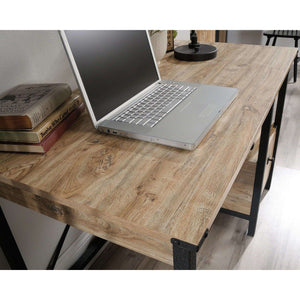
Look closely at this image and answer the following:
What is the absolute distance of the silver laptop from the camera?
0.75 meters

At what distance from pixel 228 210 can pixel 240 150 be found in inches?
32.4

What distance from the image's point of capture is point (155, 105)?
894 millimetres

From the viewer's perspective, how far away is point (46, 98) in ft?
2.56

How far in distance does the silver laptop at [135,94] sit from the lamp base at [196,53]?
0.34m

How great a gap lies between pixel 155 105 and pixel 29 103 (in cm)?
34

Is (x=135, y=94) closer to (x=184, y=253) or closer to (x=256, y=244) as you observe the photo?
(x=184, y=253)

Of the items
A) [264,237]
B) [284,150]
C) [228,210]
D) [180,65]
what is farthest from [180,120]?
[284,150]

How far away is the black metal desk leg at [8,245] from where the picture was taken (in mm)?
892

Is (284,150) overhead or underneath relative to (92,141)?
underneath

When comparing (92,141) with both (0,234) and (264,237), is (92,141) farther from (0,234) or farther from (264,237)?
(264,237)

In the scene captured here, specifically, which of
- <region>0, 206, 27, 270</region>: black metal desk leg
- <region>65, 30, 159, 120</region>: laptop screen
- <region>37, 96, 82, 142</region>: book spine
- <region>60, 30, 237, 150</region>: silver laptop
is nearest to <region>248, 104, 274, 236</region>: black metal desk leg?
<region>60, 30, 237, 150</region>: silver laptop

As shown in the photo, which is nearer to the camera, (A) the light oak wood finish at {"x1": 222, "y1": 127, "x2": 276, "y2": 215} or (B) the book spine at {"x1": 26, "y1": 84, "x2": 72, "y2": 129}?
(B) the book spine at {"x1": 26, "y1": 84, "x2": 72, "y2": 129}

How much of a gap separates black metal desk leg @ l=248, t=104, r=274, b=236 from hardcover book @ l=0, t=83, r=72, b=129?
75 centimetres

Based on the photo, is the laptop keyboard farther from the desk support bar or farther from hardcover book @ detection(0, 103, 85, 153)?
the desk support bar
